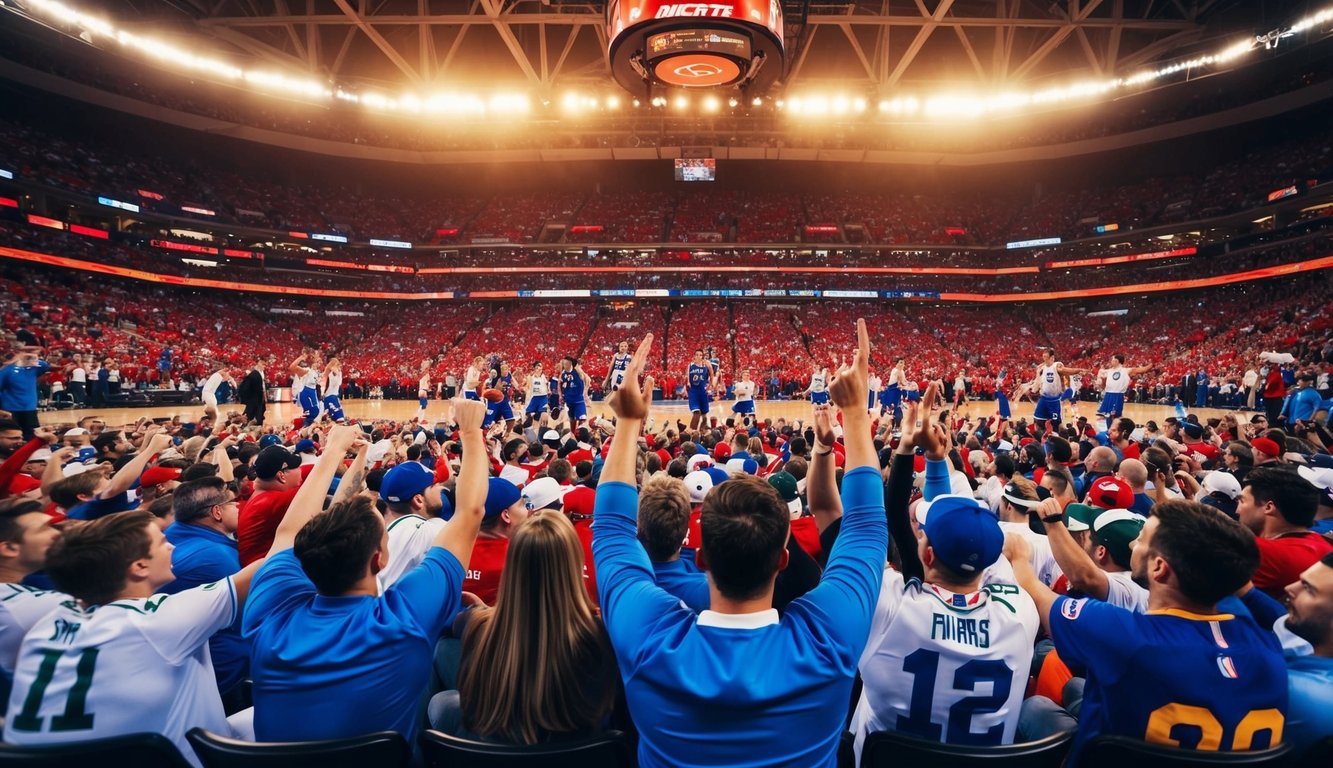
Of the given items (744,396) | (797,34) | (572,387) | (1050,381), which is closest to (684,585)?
(572,387)

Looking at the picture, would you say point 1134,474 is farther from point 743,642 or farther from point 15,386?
point 15,386

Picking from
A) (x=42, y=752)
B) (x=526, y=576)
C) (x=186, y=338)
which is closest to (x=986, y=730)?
(x=526, y=576)

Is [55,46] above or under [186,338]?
above

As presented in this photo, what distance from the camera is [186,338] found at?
33438 millimetres

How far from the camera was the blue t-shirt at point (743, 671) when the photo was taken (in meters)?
1.53

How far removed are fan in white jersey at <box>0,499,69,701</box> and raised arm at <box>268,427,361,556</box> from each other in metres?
0.89

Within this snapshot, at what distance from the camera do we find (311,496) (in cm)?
292

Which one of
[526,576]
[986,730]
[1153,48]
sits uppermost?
[1153,48]

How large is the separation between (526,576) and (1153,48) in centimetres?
4332

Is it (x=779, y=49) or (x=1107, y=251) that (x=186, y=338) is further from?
(x=1107, y=251)

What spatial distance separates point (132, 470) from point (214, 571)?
67.8 inches

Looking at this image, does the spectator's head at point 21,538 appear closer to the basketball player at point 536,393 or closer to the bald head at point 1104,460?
the bald head at point 1104,460

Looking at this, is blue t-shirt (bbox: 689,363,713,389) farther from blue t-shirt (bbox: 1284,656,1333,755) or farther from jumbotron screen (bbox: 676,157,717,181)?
jumbotron screen (bbox: 676,157,717,181)

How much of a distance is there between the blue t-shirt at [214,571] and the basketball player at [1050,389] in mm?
14536
